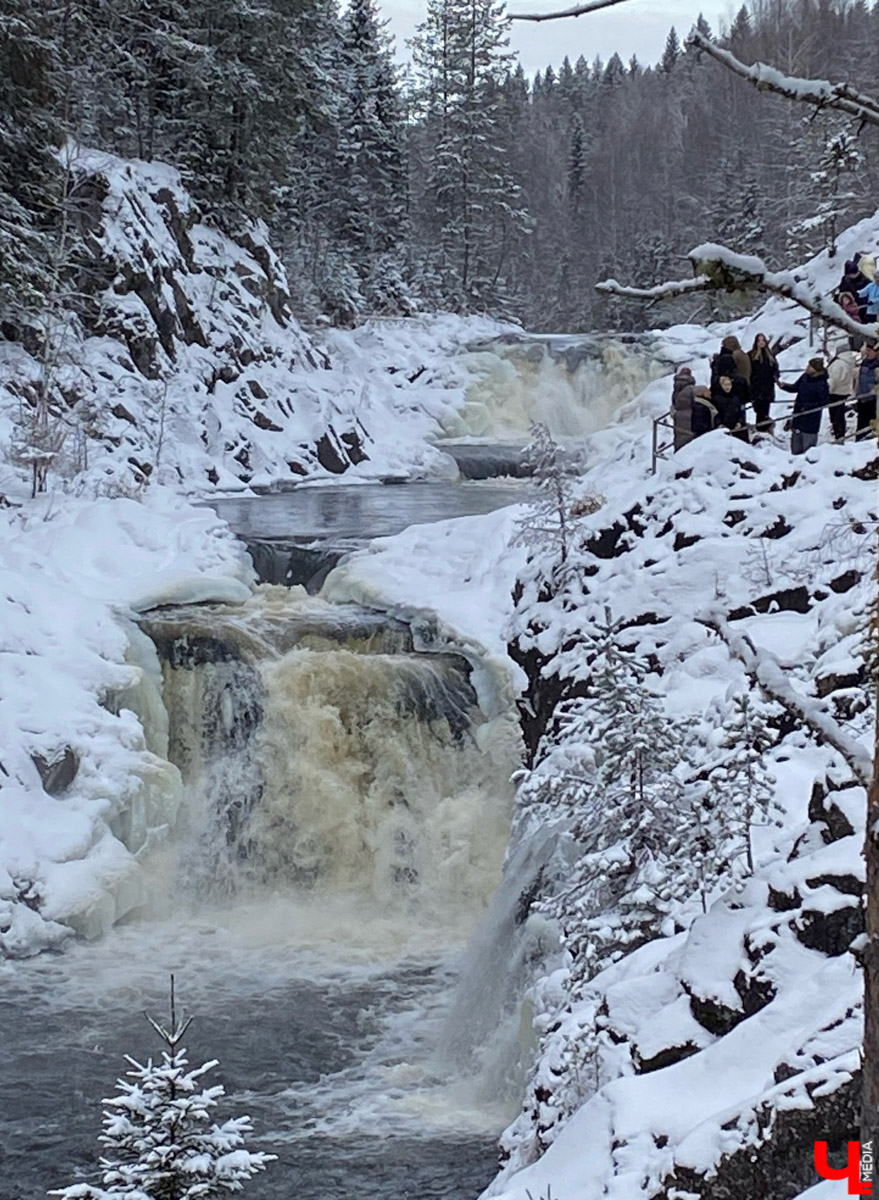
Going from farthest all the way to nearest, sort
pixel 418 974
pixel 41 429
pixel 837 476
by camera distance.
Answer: pixel 41 429 → pixel 837 476 → pixel 418 974

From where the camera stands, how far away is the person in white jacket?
12203 millimetres

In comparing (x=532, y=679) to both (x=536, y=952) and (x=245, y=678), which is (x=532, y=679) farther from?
(x=536, y=952)

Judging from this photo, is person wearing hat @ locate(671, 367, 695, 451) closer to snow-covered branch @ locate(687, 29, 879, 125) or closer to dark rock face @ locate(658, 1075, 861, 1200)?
dark rock face @ locate(658, 1075, 861, 1200)

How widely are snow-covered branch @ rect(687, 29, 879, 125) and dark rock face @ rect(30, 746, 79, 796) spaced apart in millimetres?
10064

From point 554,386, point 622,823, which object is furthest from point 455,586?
point 554,386

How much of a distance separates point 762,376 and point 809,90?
10701 millimetres

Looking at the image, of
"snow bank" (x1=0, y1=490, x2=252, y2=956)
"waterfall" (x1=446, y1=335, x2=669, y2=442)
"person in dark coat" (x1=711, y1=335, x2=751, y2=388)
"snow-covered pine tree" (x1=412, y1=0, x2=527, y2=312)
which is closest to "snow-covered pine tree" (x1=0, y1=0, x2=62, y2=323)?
"snow bank" (x1=0, y1=490, x2=252, y2=956)

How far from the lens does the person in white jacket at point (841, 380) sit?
40.0 ft

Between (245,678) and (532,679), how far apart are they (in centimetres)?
279

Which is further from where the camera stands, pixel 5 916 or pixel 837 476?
pixel 837 476

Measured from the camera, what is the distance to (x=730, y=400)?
12.4 metres

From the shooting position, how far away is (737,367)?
12.1 m

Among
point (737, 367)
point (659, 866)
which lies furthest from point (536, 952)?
point (737, 367)

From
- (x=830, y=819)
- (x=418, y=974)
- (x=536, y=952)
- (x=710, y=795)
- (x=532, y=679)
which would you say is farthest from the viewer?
(x=532, y=679)
